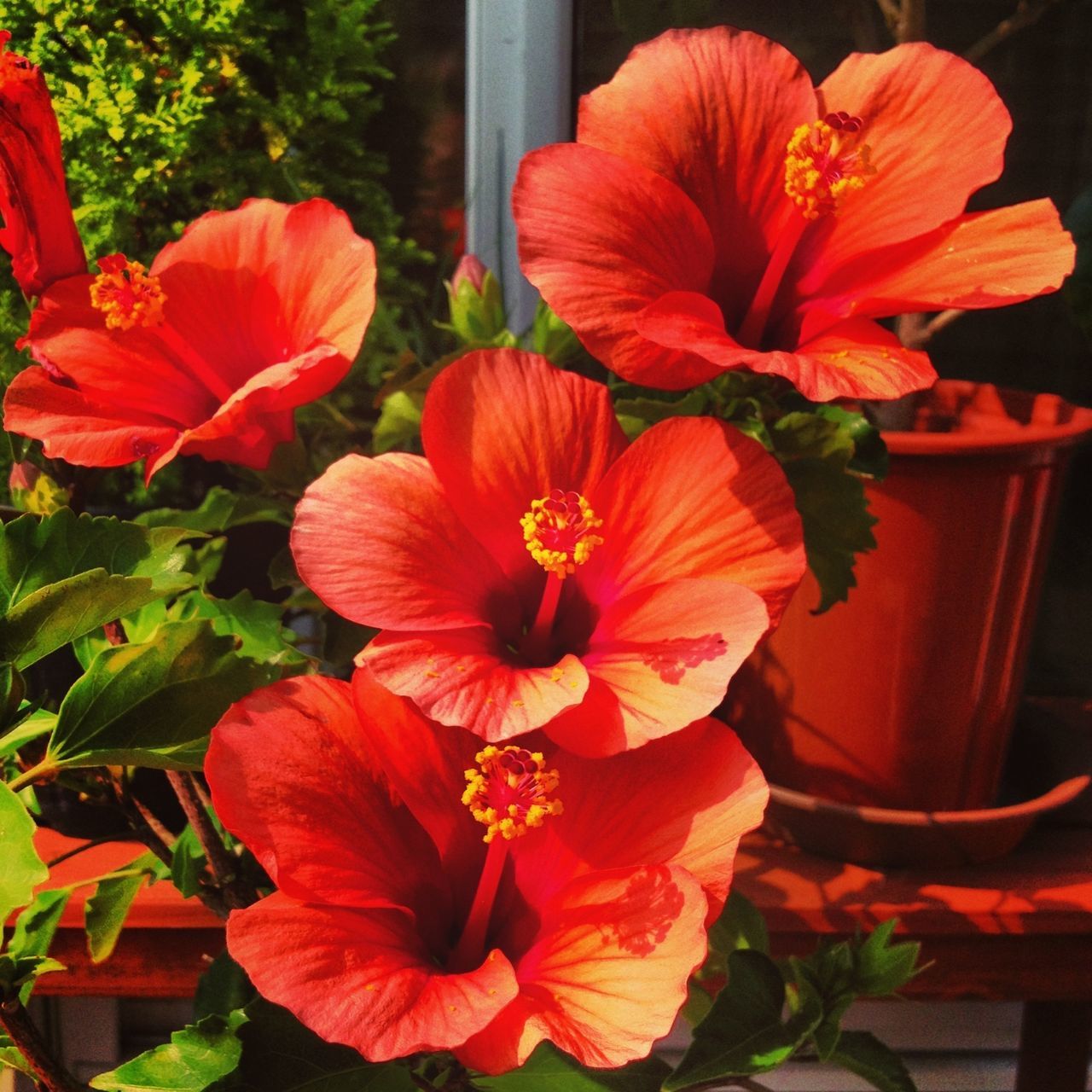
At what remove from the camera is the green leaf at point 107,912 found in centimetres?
42

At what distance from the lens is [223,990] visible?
0.44 metres

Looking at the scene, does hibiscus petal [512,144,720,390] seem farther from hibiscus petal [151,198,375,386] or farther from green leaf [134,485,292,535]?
green leaf [134,485,292,535]

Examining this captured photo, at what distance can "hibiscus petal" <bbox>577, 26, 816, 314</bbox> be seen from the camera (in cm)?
41

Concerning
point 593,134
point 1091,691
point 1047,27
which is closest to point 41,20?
point 593,134

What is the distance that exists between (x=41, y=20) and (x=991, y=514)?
0.60 m

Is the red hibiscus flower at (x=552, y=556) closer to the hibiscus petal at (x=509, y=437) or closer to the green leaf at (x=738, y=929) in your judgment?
the hibiscus petal at (x=509, y=437)

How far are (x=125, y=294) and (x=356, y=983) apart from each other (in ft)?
0.83

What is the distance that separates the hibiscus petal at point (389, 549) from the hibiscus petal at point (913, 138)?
0.59 feet

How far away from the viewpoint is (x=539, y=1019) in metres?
0.31

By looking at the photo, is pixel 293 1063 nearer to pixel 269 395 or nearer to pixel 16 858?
pixel 16 858

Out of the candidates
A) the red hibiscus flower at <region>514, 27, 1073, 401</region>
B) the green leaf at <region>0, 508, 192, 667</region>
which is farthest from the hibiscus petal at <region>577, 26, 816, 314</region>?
the green leaf at <region>0, 508, 192, 667</region>

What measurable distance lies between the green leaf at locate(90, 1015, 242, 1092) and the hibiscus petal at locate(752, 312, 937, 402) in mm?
267

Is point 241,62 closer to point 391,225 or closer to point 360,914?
point 391,225

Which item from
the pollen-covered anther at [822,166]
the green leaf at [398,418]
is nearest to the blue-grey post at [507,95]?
the green leaf at [398,418]
